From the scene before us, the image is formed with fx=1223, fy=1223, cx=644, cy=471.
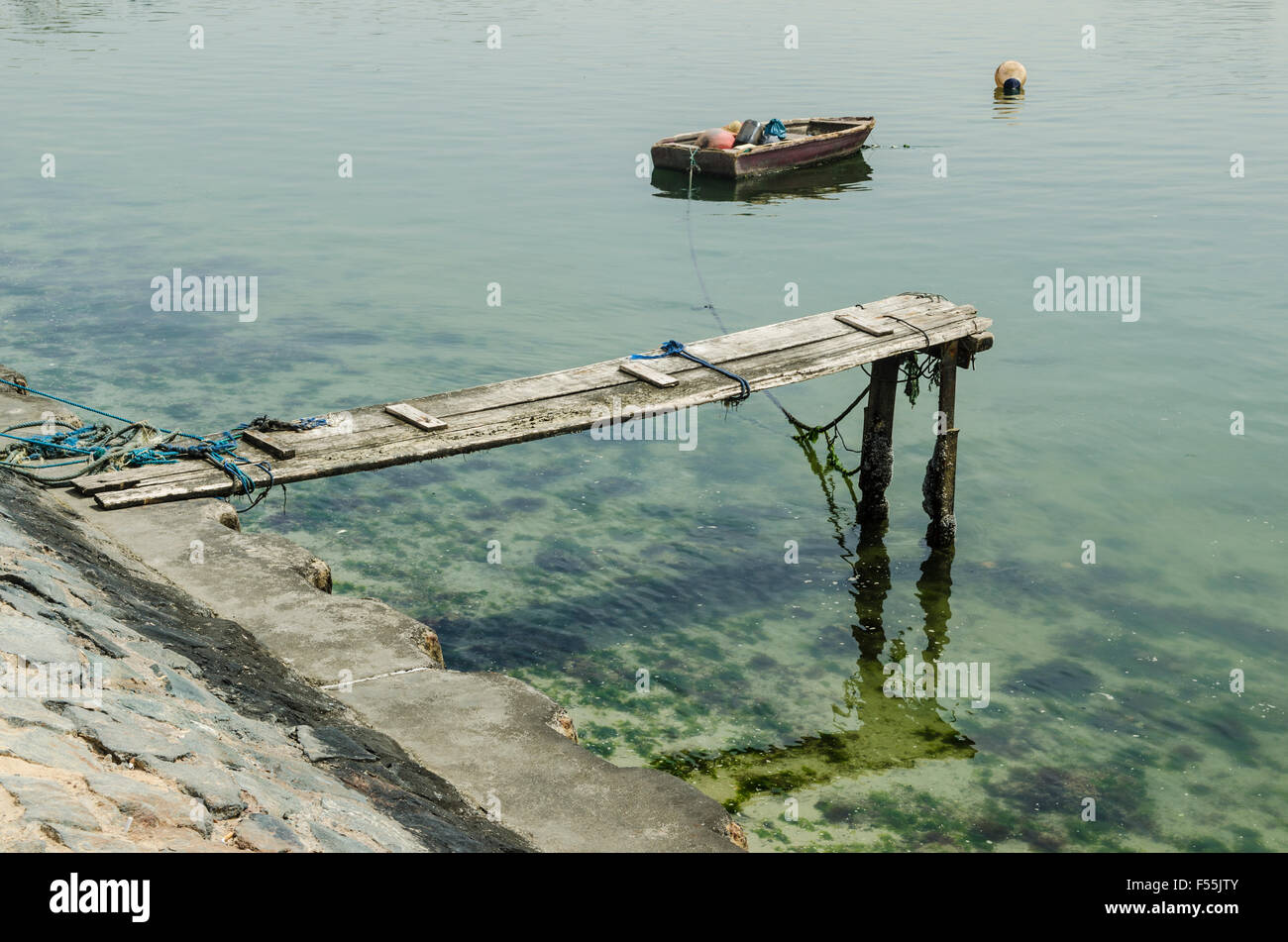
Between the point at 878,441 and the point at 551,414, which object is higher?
the point at 551,414

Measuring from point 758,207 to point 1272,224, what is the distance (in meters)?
10.0

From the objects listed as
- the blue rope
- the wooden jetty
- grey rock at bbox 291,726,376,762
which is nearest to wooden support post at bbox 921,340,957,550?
the wooden jetty

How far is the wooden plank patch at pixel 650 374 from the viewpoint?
9.66 m

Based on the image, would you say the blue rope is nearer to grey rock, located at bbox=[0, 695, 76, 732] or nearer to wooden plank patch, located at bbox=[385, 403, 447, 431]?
wooden plank patch, located at bbox=[385, 403, 447, 431]

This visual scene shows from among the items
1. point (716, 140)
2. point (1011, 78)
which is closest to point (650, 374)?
point (716, 140)

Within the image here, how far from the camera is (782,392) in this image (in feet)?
52.1

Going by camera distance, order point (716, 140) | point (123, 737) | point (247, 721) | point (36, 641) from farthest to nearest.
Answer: point (716, 140), point (247, 721), point (36, 641), point (123, 737)

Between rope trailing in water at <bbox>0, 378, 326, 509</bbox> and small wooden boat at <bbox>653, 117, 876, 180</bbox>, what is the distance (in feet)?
63.6

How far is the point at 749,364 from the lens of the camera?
1016 cm

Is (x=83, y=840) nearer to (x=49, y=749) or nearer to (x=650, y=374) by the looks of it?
(x=49, y=749)

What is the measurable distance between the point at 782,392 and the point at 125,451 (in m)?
9.21

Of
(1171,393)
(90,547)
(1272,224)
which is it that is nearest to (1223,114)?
(1272,224)

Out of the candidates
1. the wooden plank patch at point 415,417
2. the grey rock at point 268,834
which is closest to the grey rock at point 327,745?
the grey rock at point 268,834

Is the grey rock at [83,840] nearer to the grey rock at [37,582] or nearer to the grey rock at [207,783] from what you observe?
the grey rock at [207,783]
